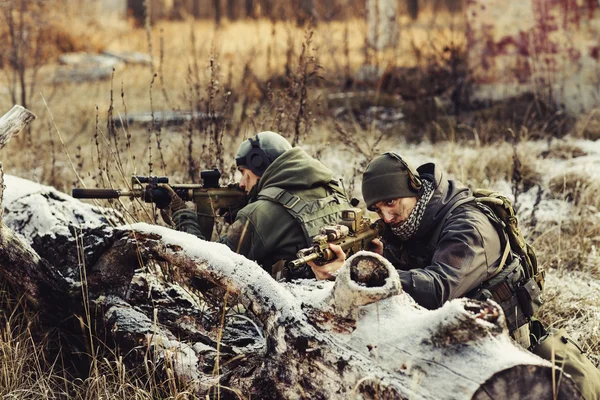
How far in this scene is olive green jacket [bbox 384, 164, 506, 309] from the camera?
2.98 meters

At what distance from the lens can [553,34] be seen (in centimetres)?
777

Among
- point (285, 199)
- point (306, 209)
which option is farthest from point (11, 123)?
point (306, 209)

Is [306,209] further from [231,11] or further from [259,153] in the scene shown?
[231,11]

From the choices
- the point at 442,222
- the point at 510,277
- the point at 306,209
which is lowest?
the point at 510,277

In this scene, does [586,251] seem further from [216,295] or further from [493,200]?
[216,295]

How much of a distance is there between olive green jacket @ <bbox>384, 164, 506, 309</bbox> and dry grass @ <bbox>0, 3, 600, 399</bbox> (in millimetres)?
945

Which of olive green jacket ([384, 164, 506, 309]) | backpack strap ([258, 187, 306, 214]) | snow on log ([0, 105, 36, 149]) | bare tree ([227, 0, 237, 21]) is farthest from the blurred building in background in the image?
bare tree ([227, 0, 237, 21])

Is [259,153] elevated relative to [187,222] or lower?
elevated

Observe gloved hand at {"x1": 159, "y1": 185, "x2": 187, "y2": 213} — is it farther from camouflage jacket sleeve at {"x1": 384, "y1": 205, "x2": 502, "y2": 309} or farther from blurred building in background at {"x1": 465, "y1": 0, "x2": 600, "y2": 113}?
blurred building in background at {"x1": 465, "y1": 0, "x2": 600, "y2": 113}

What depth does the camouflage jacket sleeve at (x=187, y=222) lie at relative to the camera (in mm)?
4226

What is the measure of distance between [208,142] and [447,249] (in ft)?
13.8

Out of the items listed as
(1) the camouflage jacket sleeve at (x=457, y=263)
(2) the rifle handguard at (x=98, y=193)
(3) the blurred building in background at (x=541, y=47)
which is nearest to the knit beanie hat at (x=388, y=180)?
(1) the camouflage jacket sleeve at (x=457, y=263)

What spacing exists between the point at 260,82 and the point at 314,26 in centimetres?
135

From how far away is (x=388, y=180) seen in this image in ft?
10.6
